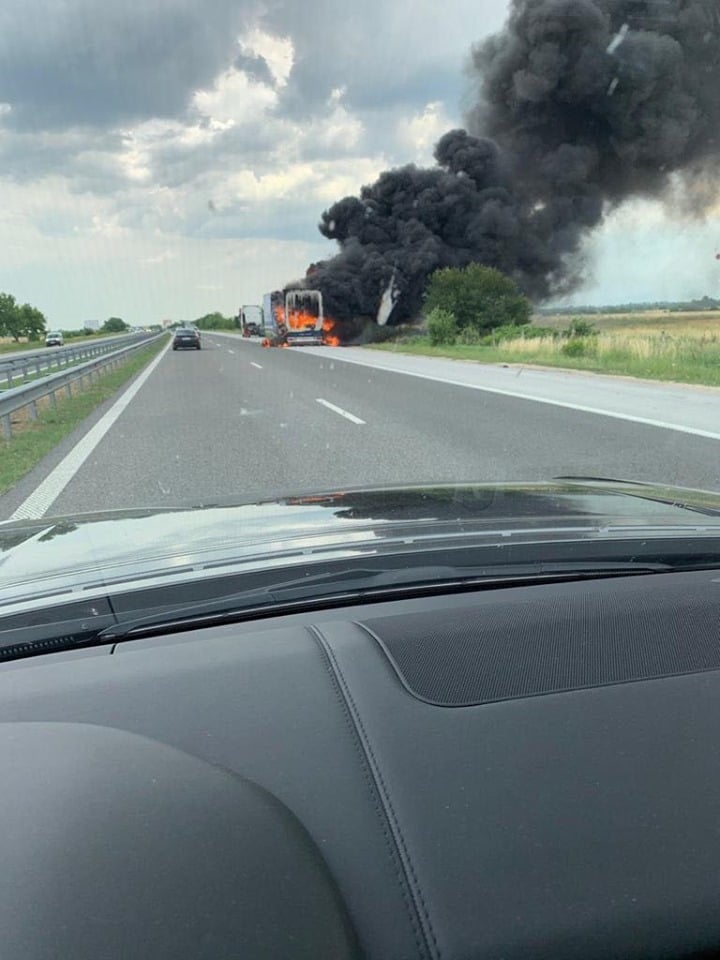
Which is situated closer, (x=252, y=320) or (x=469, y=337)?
(x=469, y=337)

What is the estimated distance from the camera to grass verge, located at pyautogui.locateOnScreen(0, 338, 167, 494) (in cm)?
895

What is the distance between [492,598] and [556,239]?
70825mm

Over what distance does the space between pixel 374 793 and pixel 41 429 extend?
12.0 meters

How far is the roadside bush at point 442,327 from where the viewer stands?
4231 centimetres

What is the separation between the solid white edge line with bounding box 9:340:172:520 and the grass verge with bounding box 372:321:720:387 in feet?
37.2

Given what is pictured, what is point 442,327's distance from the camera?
42.4m

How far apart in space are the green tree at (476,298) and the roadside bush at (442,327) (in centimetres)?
220

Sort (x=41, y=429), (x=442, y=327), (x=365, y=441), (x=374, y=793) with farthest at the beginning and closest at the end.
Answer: (x=442, y=327) → (x=41, y=429) → (x=365, y=441) → (x=374, y=793)

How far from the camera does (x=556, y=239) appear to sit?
68.4 metres

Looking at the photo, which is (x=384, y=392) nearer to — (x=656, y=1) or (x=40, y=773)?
(x=40, y=773)

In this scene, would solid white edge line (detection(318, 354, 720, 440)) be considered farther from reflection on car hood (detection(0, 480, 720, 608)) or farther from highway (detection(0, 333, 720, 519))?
reflection on car hood (detection(0, 480, 720, 608))

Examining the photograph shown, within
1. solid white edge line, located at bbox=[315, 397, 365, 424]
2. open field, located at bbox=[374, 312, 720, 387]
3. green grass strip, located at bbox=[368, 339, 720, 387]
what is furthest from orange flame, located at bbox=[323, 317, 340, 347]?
solid white edge line, located at bbox=[315, 397, 365, 424]

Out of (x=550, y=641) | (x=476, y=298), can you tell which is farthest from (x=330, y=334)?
(x=550, y=641)

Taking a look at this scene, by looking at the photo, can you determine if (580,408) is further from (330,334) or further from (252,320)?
(252,320)
